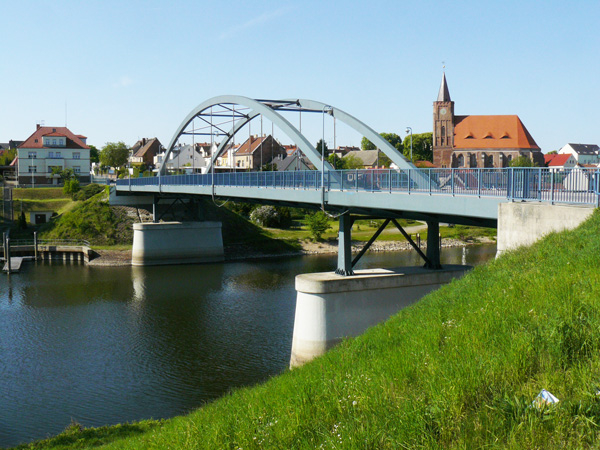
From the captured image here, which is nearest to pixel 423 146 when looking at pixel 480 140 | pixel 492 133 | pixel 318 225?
Result: pixel 480 140

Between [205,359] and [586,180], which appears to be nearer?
[586,180]

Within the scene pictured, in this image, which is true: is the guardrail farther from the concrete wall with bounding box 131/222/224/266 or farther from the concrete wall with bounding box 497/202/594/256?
the concrete wall with bounding box 497/202/594/256

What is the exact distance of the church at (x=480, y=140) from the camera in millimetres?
84688

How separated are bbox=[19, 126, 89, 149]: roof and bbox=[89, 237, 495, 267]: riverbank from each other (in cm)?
3603

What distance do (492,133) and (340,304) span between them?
73.1 meters

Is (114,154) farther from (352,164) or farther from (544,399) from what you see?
(544,399)

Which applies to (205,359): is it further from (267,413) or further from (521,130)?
(521,130)

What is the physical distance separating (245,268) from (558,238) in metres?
34.5

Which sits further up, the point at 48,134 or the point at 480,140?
the point at 48,134

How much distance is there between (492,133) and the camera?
87.2 metres

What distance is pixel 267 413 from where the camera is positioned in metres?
7.49

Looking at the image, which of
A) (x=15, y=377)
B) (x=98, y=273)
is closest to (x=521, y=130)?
(x=98, y=273)

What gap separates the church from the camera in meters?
84.7

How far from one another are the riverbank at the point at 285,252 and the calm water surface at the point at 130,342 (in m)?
4.76
